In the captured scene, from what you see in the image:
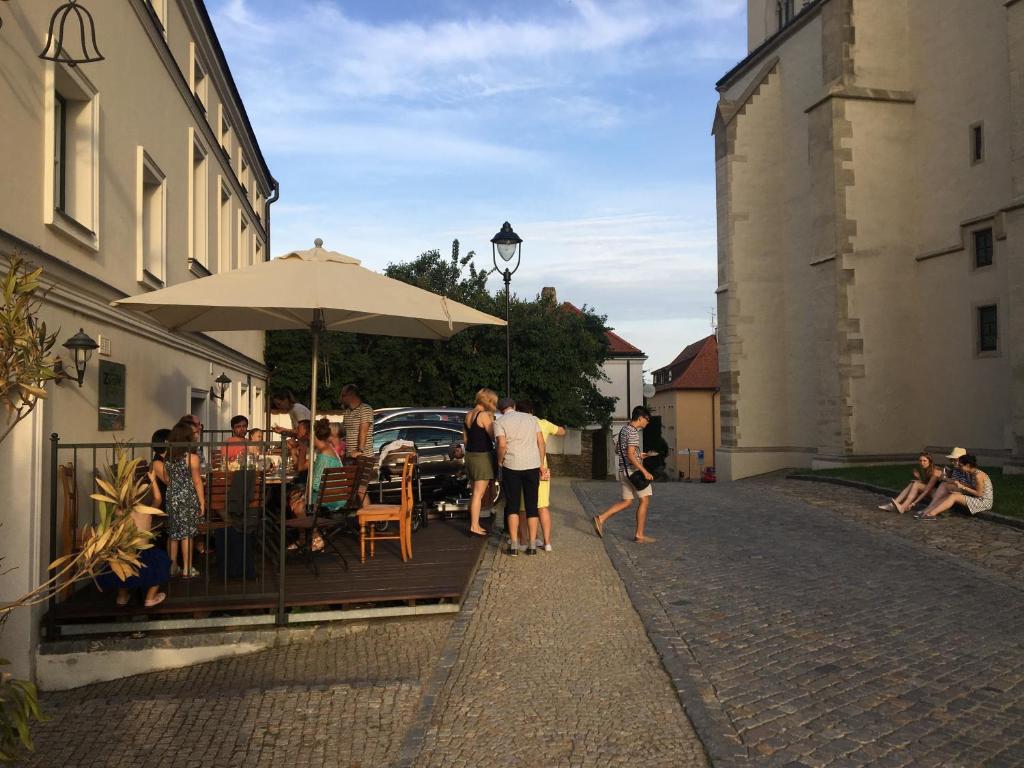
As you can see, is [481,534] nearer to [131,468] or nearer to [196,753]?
[196,753]

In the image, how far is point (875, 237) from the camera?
78.2 feet

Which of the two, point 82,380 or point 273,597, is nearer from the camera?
point 273,597

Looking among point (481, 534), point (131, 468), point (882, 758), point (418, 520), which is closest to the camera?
point (131, 468)

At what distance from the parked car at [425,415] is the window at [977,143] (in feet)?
47.8

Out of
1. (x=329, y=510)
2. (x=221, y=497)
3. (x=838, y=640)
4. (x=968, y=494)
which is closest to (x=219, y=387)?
(x=329, y=510)

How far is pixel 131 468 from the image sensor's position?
11.7 ft

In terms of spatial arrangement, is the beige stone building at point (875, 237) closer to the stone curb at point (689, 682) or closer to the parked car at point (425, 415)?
the parked car at point (425, 415)

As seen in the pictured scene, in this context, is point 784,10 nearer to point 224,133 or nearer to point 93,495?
point 224,133

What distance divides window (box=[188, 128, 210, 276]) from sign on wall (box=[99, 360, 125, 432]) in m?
4.66

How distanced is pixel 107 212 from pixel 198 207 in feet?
19.2

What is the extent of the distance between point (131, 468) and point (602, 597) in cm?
527

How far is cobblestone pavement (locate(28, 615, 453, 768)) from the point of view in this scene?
4.78m

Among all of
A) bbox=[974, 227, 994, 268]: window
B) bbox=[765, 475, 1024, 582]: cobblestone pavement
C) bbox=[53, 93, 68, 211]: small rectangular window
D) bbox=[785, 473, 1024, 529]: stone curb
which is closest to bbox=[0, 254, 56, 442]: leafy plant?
bbox=[53, 93, 68, 211]: small rectangular window

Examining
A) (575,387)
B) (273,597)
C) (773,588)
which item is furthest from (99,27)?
(575,387)
